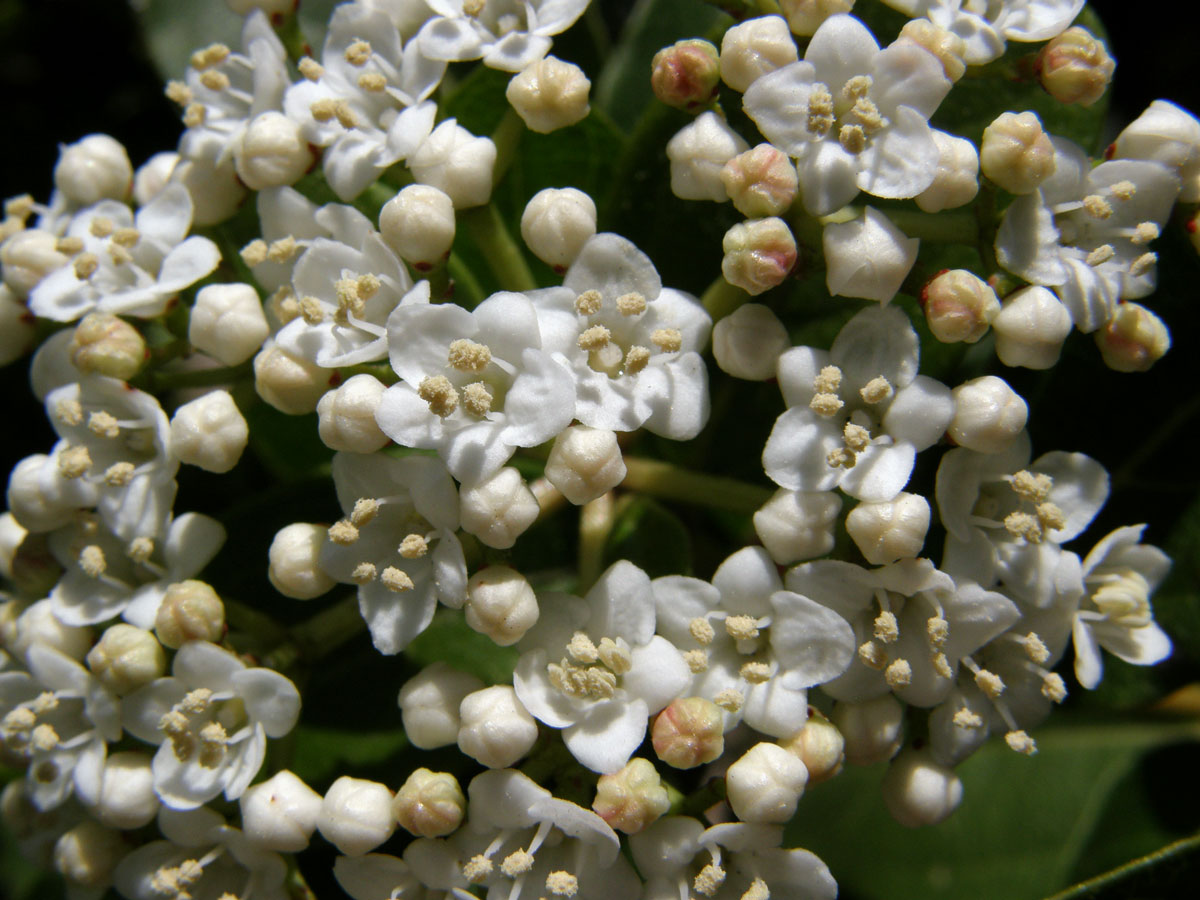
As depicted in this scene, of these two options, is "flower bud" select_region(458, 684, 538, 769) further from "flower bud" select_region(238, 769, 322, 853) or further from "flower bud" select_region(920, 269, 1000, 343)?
"flower bud" select_region(920, 269, 1000, 343)

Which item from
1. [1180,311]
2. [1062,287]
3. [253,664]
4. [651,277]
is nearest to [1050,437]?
[1180,311]

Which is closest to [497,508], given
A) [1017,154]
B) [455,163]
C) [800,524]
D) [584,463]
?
[584,463]

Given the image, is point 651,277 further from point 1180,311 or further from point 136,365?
point 1180,311

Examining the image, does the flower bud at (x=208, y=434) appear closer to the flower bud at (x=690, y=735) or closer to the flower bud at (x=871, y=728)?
the flower bud at (x=690, y=735)

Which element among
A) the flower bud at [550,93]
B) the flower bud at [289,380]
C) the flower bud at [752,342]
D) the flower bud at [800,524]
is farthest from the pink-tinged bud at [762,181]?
the flower bud at [289,380]

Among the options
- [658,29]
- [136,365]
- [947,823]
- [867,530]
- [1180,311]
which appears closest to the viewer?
[867,530]

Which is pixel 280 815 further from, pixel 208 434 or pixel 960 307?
pixel 960 307
